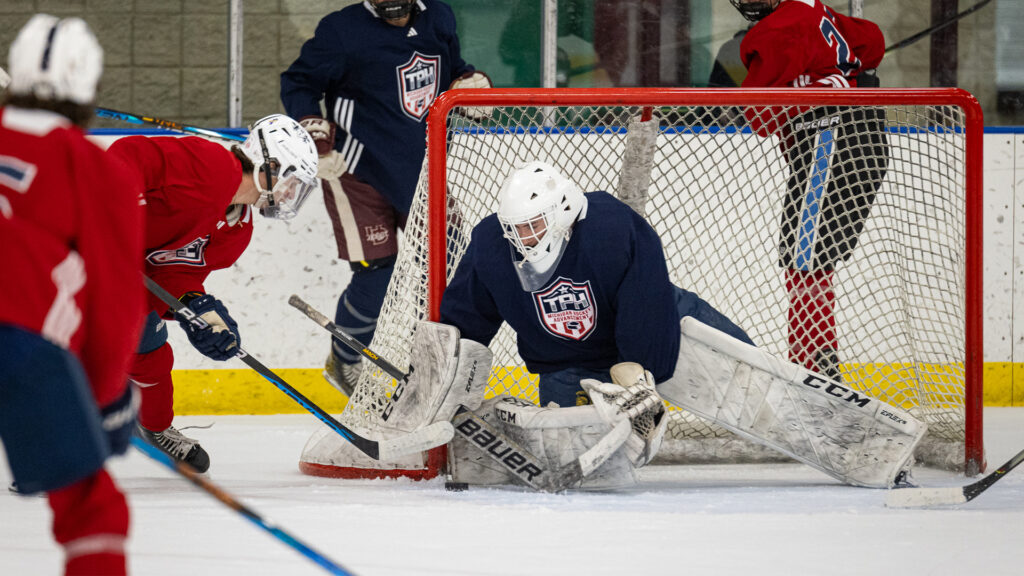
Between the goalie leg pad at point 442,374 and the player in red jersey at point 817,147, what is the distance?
3.37 ft

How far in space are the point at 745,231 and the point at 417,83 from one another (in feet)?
3.78

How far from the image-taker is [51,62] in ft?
4.03

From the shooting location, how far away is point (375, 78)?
142 inches

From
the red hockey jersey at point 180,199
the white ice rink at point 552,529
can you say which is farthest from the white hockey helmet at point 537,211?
the red hockey jersey at point 180,199

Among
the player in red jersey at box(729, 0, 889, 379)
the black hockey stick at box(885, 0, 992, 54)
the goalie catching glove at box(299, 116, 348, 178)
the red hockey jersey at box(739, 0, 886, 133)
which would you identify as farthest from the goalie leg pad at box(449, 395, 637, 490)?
the black hockey stick at box(885, 0, 992, 54)

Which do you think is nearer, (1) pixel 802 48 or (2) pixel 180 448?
(2) pixel 180 448

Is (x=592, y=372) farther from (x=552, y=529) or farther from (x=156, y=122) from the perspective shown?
(x=156, y=122)

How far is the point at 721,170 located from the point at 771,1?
55 centimetres

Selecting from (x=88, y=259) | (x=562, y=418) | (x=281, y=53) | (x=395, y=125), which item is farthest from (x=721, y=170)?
(x=88, y=259)

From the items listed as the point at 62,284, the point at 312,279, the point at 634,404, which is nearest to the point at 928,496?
the point at 634,404

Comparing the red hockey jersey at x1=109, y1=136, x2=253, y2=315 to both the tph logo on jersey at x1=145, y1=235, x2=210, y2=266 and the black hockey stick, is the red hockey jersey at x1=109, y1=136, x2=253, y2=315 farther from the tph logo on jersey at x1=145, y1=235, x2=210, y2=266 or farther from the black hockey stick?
the black hockey stick

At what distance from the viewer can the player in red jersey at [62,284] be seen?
1179mm

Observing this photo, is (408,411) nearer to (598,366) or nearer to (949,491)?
(598,366)

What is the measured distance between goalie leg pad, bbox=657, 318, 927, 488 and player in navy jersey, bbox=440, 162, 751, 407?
0.10 m
